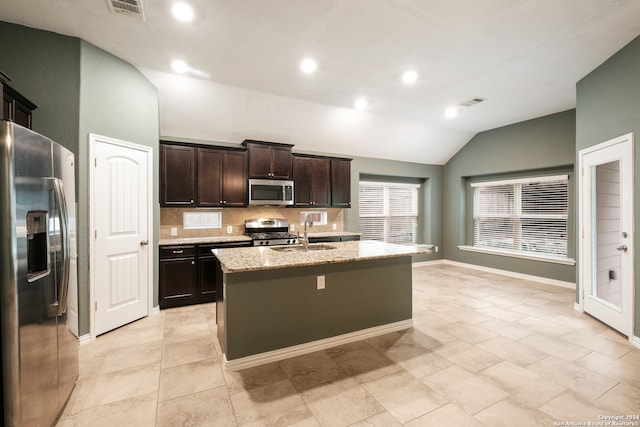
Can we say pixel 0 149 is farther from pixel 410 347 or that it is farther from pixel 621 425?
pixel 621 425

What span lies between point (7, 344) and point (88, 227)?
1863 millimetres

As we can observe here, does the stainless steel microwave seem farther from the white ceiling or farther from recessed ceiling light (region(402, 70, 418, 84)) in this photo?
recessed ceiling light (region(402, 70, 418, 84))

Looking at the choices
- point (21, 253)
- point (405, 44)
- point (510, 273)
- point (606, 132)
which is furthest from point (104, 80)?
point (510, 273)

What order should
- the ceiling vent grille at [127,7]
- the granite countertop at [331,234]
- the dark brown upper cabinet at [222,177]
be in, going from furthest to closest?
the granite countertop at [331,234] < the dark brown upper cabinet at [222,177] < the ceiling vent grille at [127,7]

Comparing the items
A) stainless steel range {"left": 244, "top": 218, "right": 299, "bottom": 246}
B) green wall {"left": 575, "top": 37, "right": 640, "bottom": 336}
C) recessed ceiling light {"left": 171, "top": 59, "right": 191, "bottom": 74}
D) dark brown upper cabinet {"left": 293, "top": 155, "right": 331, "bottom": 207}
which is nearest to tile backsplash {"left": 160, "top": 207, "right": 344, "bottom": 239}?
stainless steel range {"left": 244, "top": 218, "right": 299, "bottom": 246}

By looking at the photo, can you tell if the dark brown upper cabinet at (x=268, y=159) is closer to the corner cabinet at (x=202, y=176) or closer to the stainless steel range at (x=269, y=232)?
the corner cabinet at (x=202, y=176)

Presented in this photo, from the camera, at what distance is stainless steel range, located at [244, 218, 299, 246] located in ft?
15.3

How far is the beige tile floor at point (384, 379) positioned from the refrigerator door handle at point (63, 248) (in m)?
0.76

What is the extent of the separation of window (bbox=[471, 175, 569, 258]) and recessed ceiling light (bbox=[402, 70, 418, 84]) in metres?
3.53

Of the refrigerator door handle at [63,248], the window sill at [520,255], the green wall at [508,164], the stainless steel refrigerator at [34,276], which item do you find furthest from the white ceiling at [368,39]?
the window sill at [520,255]

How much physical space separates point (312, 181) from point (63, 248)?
3.88m

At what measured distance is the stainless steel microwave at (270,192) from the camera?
4742 millimetres

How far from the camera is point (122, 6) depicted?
93.3 inches

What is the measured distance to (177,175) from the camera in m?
4.21
